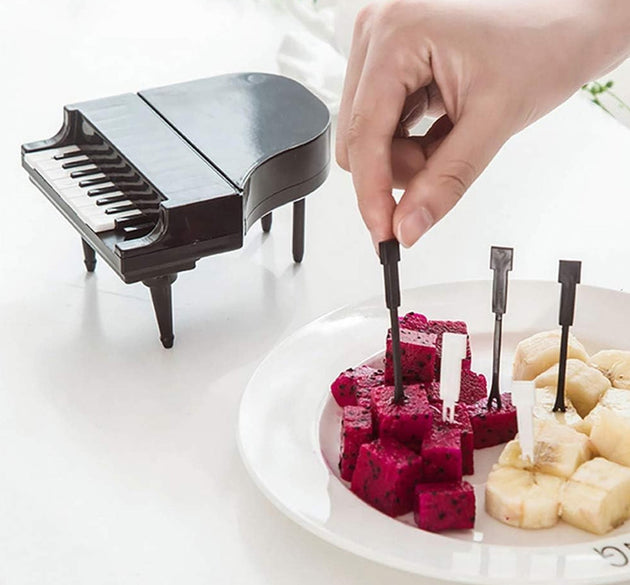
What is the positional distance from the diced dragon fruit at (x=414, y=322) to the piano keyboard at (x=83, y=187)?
0.37 metres

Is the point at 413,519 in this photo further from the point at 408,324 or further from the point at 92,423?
the point at 92,423

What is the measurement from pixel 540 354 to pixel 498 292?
116mm

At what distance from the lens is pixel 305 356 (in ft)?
4.49

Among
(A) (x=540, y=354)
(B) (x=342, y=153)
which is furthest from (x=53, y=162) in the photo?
(A) (x=540, y=354)

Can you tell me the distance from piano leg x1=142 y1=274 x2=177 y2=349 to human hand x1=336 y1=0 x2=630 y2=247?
11.8 inches

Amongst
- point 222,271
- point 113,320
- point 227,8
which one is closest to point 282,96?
point 222,271

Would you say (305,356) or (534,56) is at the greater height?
(534,56)

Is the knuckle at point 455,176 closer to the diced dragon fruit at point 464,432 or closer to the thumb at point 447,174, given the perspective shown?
the thumb at point 447,174

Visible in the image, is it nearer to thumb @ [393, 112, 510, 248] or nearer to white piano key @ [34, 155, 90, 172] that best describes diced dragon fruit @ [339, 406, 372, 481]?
thumb @ [393, 112, 510, 248]

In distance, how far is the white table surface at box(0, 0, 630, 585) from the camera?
3.76 ft

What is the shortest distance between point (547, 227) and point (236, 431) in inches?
28.8

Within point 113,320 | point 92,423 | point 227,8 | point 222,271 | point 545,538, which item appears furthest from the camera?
point 227,8

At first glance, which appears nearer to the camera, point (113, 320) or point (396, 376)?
point (396, 376)

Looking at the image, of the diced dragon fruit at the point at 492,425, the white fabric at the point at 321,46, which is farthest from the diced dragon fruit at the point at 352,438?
the white fabric at the point at 321,46
